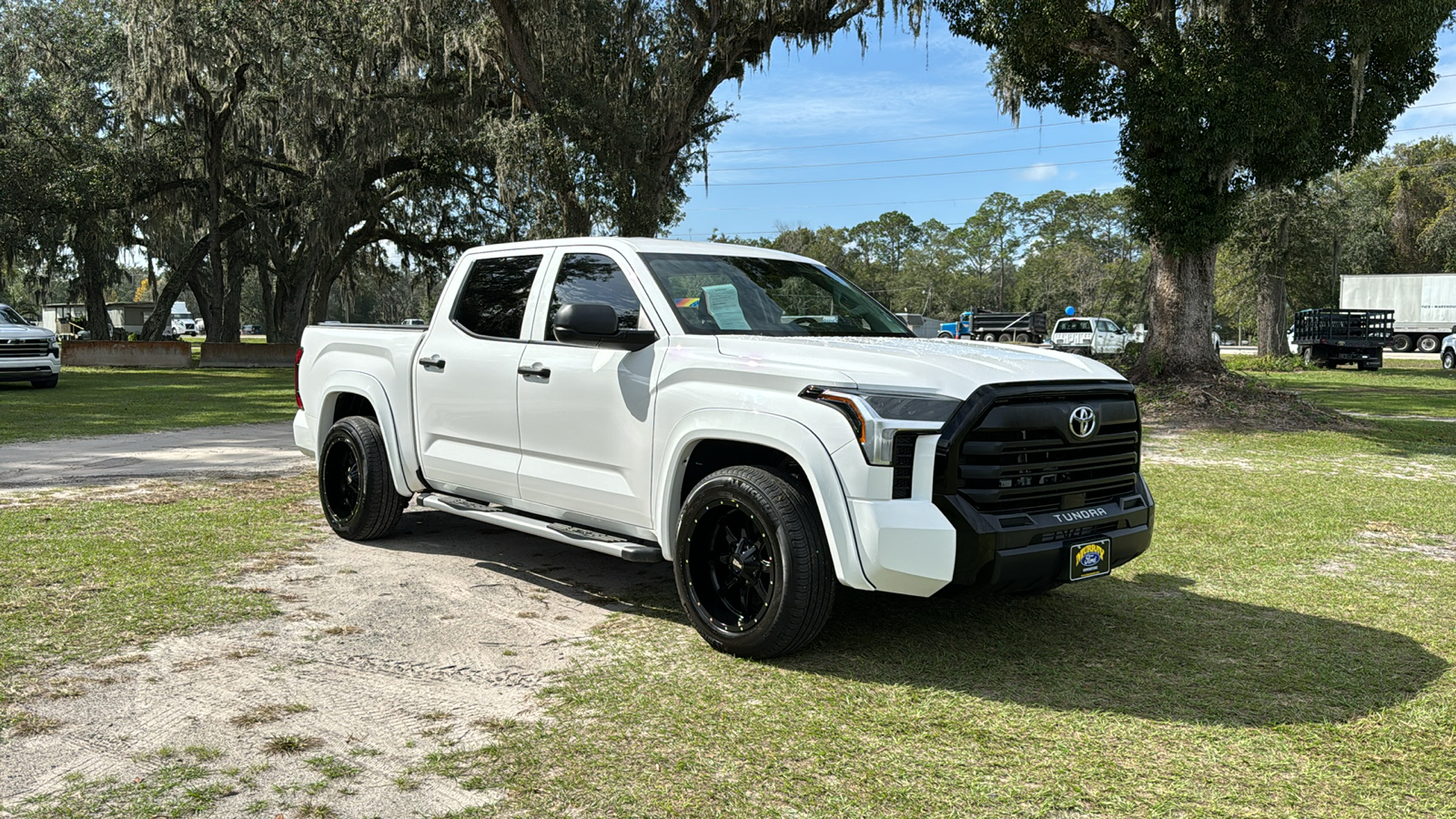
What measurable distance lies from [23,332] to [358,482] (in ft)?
58.6

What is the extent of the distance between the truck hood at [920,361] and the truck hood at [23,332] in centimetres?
2066

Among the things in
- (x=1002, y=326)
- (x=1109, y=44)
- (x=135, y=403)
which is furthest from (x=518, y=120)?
(x=1002, y=326)

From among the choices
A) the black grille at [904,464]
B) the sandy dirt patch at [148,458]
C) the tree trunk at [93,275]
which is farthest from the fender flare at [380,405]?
the tree trunk at [93,275]

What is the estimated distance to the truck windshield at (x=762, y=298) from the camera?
5.28 metres

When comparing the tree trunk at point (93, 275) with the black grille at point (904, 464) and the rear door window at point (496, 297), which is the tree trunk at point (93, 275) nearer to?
the rear door window at point (496, 297)

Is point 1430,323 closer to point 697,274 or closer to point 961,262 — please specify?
point 697,274

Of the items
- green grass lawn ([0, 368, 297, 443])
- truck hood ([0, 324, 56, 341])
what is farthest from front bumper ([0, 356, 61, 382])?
truck hood ([0, 324, 56, 341])

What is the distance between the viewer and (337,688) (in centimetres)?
425

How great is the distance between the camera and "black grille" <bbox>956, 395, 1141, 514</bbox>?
14.0ft

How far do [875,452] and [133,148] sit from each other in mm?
33027

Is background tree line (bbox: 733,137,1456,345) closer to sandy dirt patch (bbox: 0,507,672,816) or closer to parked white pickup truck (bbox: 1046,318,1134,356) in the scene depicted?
parked white pickup truck (bbox: 1046,318,1134,356)


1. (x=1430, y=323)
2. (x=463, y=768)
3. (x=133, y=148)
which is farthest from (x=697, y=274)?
(x=1430, y=323)

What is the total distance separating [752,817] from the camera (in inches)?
126

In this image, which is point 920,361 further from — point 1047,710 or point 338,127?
point 338,127
